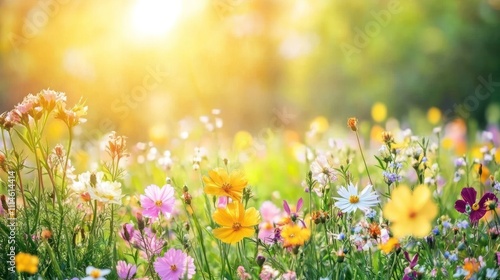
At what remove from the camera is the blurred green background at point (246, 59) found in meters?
5.95

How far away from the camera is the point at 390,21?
6.29 metres

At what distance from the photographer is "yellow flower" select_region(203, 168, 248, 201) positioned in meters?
1.70

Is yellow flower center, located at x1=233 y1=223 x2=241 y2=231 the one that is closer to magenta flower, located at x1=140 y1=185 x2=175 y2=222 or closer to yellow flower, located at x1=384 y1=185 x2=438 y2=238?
magenta flower, located at x1=140 y1=185 x2=175 y2=222

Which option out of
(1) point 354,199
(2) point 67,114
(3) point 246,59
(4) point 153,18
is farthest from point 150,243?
(3) point 246,59

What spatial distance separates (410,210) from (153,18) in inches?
193

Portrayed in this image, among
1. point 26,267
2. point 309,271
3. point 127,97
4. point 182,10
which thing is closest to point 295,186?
point 309,271

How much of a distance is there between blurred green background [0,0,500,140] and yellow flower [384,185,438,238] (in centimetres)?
461

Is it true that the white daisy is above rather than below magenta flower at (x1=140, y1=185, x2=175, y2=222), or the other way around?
below

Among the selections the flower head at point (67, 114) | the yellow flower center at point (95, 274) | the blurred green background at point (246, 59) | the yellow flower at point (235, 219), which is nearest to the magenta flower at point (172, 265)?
the yellow flower at point (235, 219)

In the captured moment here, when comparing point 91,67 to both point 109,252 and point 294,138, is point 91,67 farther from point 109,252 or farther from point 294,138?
point 109,252

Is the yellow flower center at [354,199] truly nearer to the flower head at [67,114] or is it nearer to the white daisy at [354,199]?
the white daisy at [354,199]

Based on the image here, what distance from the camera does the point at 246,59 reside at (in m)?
6.32

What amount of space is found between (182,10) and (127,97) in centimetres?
95

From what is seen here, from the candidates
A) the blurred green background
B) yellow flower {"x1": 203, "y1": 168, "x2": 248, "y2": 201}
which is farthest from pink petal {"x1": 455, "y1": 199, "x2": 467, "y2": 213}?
the blurred green background
